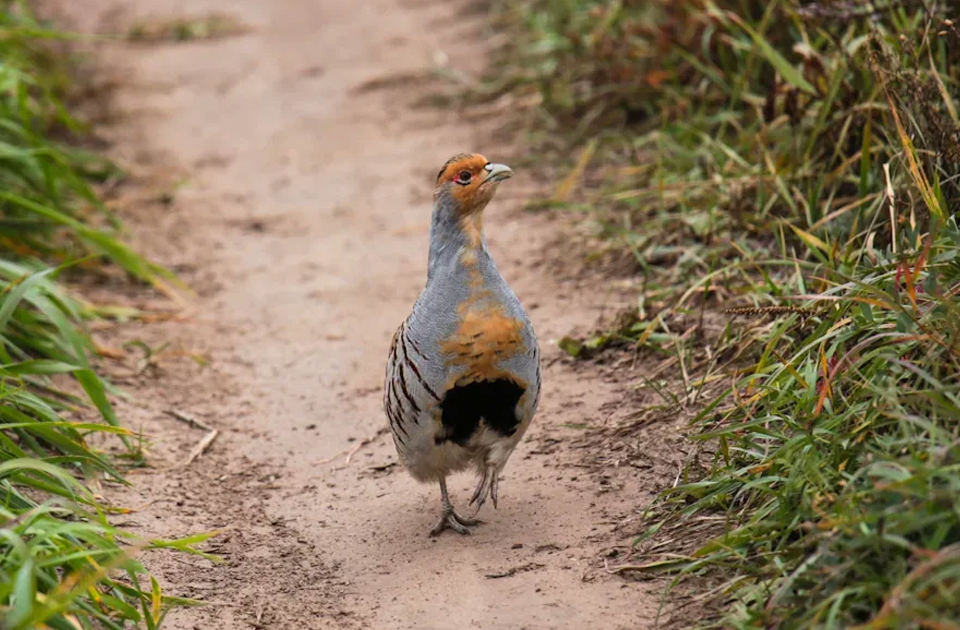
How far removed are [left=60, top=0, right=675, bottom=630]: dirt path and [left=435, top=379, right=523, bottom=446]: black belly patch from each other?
376 millimetres

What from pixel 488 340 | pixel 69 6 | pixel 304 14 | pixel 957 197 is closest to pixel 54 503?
pixel 488 340

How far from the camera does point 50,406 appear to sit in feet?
15.4

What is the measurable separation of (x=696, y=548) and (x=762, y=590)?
0.44 metres

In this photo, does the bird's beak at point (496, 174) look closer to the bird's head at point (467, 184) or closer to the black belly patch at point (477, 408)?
the bird's head at point (467, 184)

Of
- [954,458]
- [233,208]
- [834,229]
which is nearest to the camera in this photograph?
[954,458]

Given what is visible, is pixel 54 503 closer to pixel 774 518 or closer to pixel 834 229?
pixel 774 518

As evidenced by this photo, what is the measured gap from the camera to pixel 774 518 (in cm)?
338

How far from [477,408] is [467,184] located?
29.8 inches

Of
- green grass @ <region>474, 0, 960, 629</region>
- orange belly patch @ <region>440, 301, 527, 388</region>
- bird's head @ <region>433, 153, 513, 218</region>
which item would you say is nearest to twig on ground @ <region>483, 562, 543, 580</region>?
green grass @ <region>474, 0, 960, 629</region>

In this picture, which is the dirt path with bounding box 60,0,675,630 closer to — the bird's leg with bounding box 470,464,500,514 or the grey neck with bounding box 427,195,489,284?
the bird's leg with bounding box 470,464,500,514

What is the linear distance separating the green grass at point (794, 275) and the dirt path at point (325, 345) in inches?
14.2

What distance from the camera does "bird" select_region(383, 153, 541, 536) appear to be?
3.77m

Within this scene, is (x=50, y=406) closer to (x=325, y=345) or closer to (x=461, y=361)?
(x=325, y=345)

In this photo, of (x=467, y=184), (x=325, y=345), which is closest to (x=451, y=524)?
(x=467, y=184)
